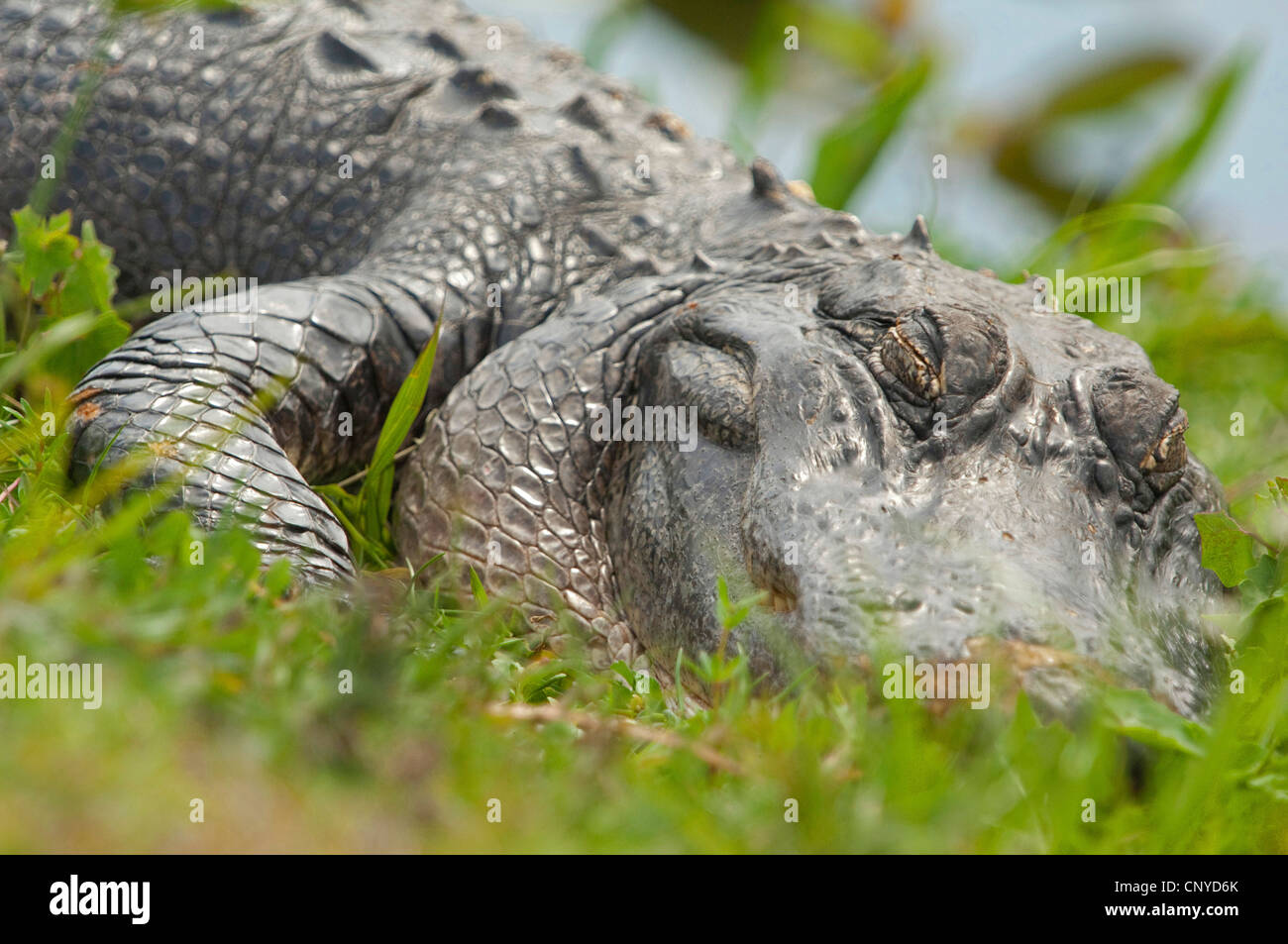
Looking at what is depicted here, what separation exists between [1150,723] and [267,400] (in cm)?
203

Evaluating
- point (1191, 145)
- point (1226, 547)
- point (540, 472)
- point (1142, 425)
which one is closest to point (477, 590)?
point (540, 472)

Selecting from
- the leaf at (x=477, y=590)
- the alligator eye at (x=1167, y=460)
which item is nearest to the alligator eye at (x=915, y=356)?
the alligator eye at (x=1167, y=460)

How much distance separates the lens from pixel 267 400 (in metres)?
2.82

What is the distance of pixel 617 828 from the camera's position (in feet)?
4.58

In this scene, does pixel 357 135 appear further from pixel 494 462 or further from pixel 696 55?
pixel 696 55

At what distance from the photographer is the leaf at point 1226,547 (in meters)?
2.36

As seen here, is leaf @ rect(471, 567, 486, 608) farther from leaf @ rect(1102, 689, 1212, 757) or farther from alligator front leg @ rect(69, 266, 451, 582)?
leaf @ rect(1102, 689, 1212, 757)

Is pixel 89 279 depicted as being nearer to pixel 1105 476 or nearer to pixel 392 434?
pixel 392 434

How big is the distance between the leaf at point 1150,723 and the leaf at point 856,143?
382 cm

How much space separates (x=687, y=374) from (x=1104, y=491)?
3.03 feet

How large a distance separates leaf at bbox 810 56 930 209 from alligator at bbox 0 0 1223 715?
1.44 m

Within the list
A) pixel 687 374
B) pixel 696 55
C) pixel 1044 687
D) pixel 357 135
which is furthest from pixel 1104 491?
pixel 696 55

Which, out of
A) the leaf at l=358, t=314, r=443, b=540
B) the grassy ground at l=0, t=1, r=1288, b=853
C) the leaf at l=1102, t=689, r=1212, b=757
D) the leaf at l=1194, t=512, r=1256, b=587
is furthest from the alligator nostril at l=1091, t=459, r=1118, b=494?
the leaf at l=358, t=314, r=443, b=540

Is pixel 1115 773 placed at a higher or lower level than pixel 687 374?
lower
